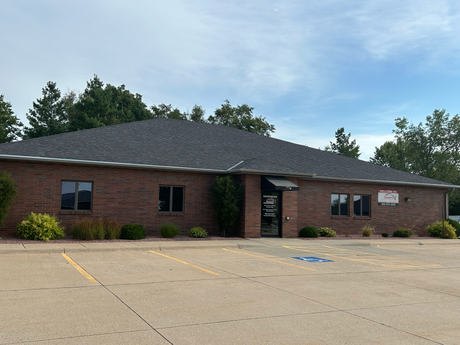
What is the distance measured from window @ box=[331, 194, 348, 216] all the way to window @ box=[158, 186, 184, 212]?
932 centimetres

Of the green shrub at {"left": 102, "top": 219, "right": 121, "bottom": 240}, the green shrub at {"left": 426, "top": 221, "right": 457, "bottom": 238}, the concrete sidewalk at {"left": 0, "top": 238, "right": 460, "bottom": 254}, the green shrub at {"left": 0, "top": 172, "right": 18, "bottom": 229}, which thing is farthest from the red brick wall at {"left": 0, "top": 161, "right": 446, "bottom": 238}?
the green shrub at {"left": 426, "top": 221, "right": 457, "bottom": 238}

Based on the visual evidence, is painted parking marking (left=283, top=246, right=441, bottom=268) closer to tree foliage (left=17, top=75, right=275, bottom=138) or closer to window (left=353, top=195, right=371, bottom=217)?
window (left=353, top=195, right=371, bottom=217)

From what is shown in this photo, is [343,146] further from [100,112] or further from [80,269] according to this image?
[80,269]

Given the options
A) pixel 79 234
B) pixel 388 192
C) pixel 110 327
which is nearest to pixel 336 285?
pixel 110 327

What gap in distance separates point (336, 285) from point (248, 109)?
4363 cm

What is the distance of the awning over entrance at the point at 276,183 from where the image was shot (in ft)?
64.3

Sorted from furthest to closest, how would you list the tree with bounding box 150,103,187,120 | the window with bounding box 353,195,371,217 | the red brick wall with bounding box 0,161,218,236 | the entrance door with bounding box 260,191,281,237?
1. the tree with bounding box 150,103,187,120
2. the window with bounding box 353,195,371,217
3. the entrance door with bounding box 260,191,281,237
4. the red brick wall with bounding box 0,161,218,236

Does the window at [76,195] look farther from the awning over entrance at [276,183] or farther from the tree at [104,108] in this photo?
the tree at [104,108]

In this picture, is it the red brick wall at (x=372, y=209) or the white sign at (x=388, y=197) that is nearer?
the red brick wall at (x=372, y=209)

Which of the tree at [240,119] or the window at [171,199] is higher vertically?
the tree at [240,119]

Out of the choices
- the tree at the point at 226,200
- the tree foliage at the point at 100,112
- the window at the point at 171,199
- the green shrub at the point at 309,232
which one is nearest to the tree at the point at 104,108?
the tree foliage at the point at 100,112

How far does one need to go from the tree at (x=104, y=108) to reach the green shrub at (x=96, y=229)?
27.1 meters

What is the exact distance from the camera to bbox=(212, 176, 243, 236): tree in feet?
66.0

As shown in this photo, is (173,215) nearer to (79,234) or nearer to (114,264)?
(79,234)
